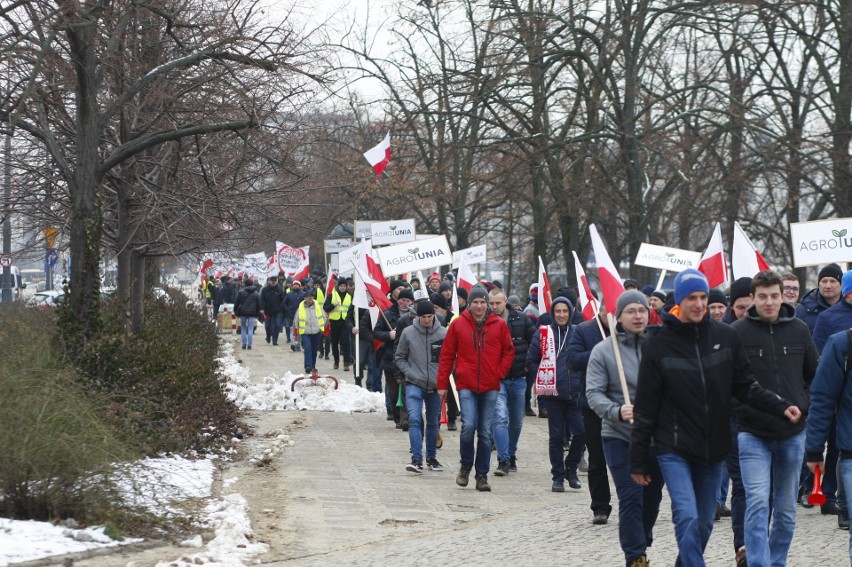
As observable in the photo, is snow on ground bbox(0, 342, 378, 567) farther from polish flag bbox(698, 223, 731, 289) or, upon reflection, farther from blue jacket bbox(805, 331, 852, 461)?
polish flag bbox(698, 223, 731, 289)

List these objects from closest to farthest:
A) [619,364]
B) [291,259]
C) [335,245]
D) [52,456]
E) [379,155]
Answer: [619,364] → [52,456] → [379,155] → [335,245] → [291,259]

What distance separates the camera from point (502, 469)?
13.1 metres

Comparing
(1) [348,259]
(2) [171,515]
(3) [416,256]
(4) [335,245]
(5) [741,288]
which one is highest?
(4) [335,245]

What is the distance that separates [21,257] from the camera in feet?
68.1

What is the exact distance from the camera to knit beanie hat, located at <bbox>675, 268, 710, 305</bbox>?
273 inches

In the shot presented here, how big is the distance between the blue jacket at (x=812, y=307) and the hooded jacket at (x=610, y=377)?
12.6 feet

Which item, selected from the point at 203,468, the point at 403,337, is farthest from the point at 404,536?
the point at 403,337

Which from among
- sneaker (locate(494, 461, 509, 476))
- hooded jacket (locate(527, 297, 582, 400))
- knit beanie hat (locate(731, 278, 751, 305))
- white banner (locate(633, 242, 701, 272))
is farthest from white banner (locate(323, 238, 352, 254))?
knit beanie hat (locate(731, 278, 751, 305))

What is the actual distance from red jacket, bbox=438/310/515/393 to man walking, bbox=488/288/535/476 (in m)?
0.61

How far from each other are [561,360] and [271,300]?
24770mm

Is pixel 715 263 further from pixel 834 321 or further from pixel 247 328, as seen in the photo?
pixel 247 328

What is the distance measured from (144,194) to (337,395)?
4388 mm

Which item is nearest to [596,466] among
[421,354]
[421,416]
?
[421,416]

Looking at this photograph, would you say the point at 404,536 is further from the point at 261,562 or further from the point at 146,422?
the point at 146,422
